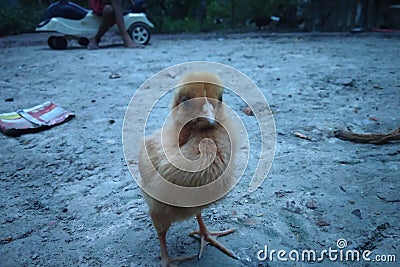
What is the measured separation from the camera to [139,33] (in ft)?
29.7

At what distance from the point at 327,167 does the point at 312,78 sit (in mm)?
2588

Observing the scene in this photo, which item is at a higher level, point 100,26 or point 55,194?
point 100,26

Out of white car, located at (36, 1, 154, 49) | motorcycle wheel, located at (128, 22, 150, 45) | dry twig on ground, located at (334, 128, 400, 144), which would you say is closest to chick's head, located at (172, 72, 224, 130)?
dry twig on ground, located at (334, 128, 400, 144)

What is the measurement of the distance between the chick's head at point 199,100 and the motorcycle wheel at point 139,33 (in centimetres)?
754

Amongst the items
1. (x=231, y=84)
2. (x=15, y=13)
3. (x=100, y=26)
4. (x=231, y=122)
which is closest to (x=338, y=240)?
(x=231, y=122)

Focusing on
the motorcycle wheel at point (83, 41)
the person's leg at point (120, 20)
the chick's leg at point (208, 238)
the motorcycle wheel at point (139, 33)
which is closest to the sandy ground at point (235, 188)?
the chick's leg at point (208, 238)

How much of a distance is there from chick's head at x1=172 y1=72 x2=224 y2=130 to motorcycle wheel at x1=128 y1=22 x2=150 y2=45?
7.54m

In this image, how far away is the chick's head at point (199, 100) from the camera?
1771 millimetres

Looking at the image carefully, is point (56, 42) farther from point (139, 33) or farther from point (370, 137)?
point (370, 137)

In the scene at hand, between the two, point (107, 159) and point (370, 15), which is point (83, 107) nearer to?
point (107, 159)

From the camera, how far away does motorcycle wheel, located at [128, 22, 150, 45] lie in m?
8.96

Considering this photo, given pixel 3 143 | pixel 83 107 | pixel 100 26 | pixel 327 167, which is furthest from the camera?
pixel 100 26

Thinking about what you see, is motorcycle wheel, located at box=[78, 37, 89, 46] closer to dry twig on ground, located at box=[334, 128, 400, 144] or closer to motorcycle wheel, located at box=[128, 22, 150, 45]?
motorcycle wheel, located at box=[128, 22, 150, 45]

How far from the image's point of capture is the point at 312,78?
5195mm
